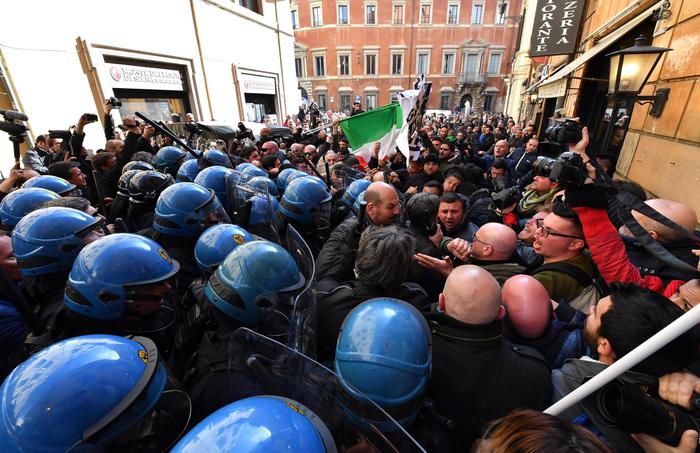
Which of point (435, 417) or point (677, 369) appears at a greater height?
point (677, 369)

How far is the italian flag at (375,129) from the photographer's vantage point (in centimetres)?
533

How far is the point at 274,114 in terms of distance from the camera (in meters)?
17.8

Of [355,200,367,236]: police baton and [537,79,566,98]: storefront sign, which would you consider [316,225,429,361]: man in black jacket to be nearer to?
[355,200,367,236]: police baton

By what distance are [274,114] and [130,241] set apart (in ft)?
57.8

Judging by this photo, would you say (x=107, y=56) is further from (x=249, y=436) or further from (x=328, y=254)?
(x=249, y=436)

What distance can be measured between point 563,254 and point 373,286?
1.25 m

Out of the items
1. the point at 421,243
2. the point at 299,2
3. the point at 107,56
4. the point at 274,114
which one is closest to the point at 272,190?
the point at 421,243

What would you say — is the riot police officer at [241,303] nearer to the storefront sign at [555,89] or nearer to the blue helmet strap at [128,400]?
the blue helmet strap at [128,400]

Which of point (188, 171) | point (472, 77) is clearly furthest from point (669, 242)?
point (472, 77)

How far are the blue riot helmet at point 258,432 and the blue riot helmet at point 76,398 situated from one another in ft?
1.25

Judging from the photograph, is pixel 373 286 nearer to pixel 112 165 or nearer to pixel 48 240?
pixel 48 240

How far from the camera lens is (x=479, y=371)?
122 centimetres

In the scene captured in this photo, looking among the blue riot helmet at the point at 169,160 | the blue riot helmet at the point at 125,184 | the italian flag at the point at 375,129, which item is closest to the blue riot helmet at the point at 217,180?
the blue riot helmet at the point at 125,184

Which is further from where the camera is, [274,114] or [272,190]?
[274,114]
